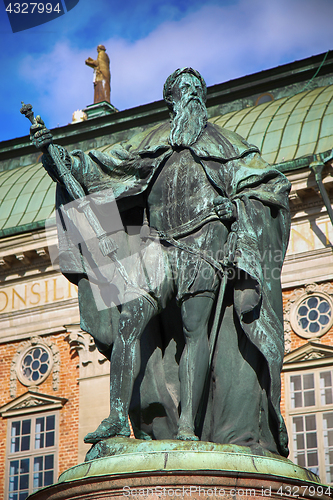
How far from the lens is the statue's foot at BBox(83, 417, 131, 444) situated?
231 inches

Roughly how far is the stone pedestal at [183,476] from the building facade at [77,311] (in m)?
11.8

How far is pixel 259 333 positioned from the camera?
242 inches

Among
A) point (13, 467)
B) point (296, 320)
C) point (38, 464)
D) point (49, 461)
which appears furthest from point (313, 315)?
point (13, 467)

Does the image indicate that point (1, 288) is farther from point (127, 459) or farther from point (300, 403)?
point (127, 459)

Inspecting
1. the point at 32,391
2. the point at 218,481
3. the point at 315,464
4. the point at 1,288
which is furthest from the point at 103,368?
the point at 218,481

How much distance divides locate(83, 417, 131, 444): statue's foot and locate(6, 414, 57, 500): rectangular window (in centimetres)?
1490

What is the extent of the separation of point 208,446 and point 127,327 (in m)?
1.05

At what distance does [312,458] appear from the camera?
1759cm

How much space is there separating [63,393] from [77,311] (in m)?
1.99

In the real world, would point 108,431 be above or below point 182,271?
below

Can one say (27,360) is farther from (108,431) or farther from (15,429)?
(108,431)

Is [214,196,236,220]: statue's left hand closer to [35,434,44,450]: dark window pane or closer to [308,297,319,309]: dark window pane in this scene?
[308,297,319,309]: dark window pane

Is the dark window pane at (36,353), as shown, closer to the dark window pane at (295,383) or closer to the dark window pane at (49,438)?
the dark window pane at (49,438)

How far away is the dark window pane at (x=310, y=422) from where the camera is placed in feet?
59.0
